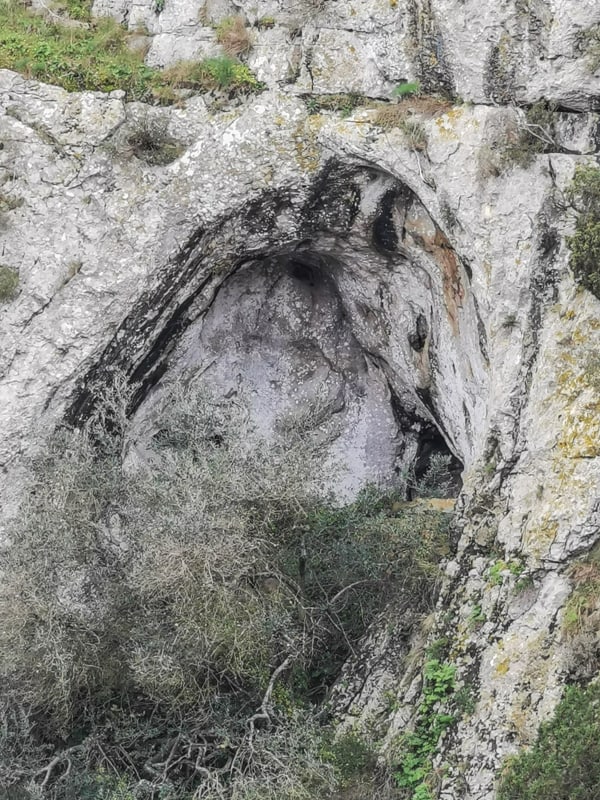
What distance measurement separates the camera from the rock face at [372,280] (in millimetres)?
9422

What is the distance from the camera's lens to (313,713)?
10719 millimetres

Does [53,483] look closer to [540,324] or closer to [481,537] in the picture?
[481,537]

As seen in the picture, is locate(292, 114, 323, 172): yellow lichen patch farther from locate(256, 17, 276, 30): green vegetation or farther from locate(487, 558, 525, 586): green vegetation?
locate(487, 558, 525, 586): green vegetation

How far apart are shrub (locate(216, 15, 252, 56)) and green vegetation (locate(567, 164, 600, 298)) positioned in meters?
4.85

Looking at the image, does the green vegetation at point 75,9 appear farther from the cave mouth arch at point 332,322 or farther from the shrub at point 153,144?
the cave mouth arch at point 332,322

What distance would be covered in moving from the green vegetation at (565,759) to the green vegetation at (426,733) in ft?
3.49

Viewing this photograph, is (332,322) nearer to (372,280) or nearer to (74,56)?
(372,280)

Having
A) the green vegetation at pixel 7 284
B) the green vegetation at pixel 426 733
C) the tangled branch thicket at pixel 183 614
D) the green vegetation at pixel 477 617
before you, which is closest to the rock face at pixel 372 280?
the green vegetation at pixel 477 617

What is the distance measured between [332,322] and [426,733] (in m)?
6.88

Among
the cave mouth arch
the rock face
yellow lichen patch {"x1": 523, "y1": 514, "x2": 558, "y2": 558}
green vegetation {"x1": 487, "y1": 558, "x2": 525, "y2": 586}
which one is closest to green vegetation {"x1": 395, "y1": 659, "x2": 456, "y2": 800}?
the rock face

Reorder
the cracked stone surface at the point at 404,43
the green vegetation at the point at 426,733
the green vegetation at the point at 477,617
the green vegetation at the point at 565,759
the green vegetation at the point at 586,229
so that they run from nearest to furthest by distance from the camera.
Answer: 1. the green vegetation at the point at 565,759
2. the green vegetation at the point at 426,733
3. the green vegetation at the point at 477,617
4. the green vegetation at the point at 586,229
5. the cracked stone surface at the point at 404,43

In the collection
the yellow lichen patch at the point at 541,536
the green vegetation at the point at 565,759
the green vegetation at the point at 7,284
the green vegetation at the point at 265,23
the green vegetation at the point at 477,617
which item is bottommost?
the green vegetation at the point at 565,759

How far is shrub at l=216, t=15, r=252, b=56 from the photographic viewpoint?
492 inches

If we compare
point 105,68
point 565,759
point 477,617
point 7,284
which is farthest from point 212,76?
point 565,759
